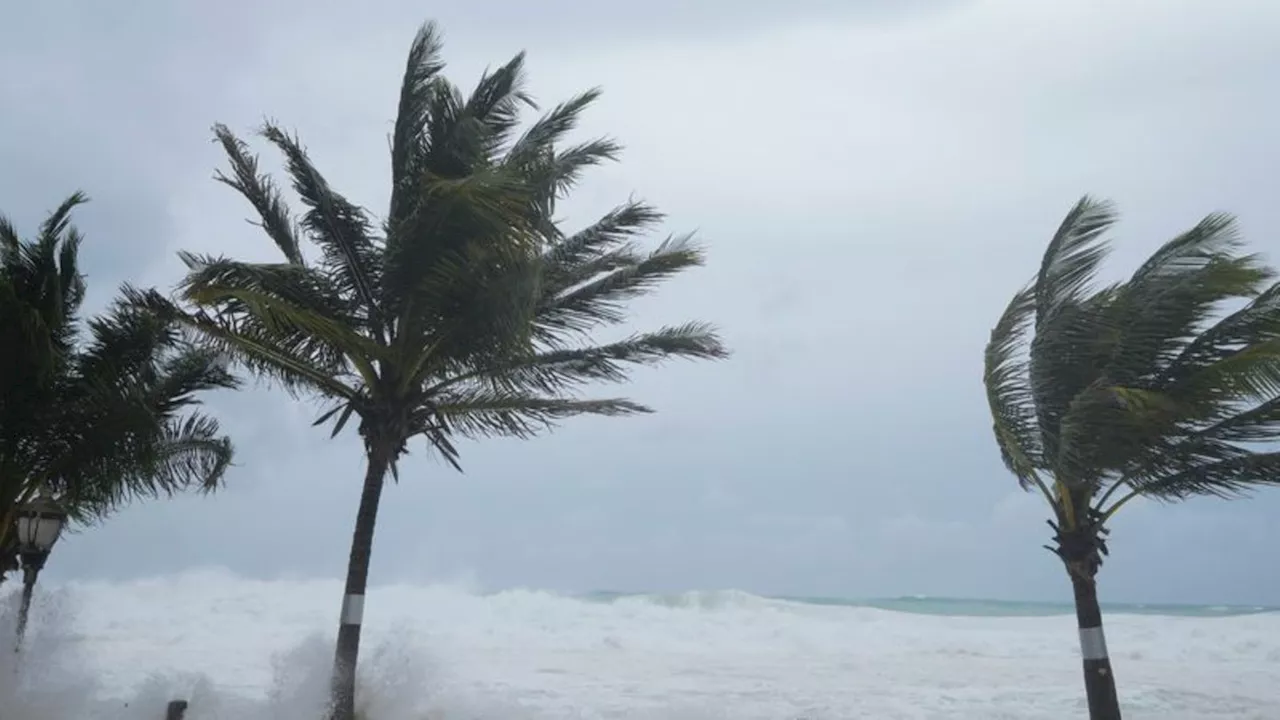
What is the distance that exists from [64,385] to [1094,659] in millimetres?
10324

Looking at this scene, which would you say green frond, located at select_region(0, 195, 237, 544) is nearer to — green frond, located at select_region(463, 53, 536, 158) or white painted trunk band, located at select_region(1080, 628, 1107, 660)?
green frond, located at select_region(463, 53, 536, 158)

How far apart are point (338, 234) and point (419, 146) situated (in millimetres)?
1185

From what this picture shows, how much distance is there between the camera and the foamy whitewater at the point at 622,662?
12.0 m

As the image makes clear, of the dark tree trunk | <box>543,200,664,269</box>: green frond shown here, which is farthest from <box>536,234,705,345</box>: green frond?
the dark tree trunk

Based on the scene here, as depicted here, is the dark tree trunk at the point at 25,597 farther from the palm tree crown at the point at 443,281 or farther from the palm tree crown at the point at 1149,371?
the palm tree crown at the point at 1149,371

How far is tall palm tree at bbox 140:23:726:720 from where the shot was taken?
9.67m

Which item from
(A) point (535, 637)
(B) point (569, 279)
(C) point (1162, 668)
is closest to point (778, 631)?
(A) point (535, 637)

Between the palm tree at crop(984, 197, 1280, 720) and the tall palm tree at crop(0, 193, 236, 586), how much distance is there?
322 inches

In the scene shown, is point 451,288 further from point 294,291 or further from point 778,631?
point 778,631

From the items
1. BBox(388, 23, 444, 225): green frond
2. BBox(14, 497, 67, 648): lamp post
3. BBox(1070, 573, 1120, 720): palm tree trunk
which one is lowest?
BBox(1070, 573, 1120, 720): palm tree trunk

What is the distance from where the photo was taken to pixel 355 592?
10.4 meters

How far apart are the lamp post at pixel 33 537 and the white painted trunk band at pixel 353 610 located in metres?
3.58

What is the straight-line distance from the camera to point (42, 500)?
11.6 meters

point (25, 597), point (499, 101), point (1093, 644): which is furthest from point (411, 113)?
point (1093, 644)
